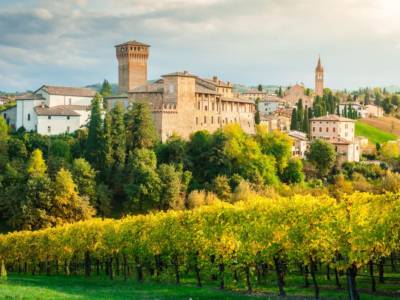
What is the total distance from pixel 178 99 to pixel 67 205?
78.6 ft

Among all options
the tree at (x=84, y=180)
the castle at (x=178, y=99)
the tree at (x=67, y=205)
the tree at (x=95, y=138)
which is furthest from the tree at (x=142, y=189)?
the castle at (x=178, y=99)

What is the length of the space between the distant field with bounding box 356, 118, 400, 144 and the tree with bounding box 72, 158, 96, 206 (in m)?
66.1

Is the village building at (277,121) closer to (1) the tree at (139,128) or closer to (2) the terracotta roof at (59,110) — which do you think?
(2) the terracotta roof at (59,110)

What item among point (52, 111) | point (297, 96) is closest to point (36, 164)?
point (52, 111)

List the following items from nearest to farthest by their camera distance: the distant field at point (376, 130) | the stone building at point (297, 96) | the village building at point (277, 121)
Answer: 1. the village building at point (277, 121)
2. the distant field at point (376, 130)
3. the stone building at point (297, 96)

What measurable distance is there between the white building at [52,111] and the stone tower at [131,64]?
9.95 m

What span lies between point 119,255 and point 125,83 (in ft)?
187

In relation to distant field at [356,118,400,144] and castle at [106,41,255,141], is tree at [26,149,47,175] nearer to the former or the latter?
castle at [106,41,255,141]

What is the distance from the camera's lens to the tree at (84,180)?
71.4m

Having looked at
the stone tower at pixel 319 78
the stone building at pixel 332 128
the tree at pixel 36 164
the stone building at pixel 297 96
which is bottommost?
the tree at pixel 36 164

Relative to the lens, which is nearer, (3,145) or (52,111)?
(3,145)

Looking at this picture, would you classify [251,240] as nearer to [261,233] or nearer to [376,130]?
[261,233]

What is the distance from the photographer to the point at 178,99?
86.4 m

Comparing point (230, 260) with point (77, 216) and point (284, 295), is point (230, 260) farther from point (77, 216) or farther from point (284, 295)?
point (77, 216)
